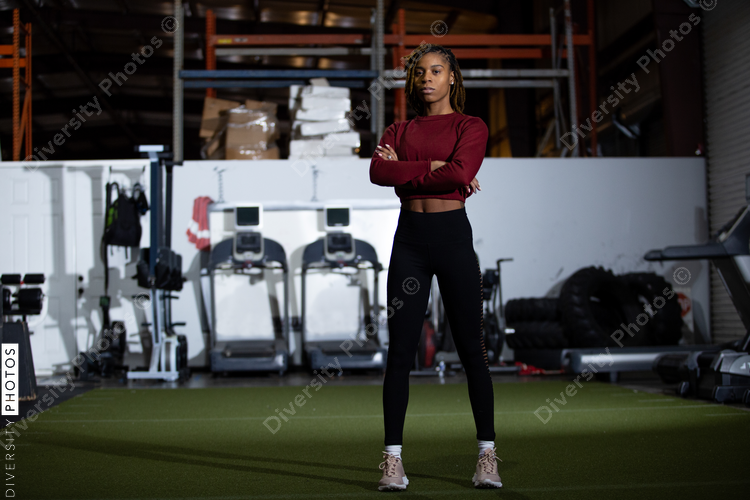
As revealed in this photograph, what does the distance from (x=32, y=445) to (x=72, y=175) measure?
14.4ft

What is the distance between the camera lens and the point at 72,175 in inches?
266

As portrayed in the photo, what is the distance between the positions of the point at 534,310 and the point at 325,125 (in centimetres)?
276

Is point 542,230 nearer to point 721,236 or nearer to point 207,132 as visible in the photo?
point 721,236

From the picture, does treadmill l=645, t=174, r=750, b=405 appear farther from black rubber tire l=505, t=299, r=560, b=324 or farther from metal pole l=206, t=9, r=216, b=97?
metal pole l=206, t=9, r=216, b=97

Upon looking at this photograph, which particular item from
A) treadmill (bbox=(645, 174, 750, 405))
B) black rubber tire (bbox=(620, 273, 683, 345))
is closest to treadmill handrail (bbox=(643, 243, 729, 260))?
treadmill (bbox=(645, 174, 750, 405))

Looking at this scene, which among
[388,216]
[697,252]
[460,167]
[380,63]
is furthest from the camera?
[380,63]

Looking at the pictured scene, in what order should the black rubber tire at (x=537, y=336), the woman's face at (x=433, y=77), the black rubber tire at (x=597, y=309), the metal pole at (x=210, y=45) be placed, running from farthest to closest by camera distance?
the metal pole at (x=210, y=45) → the black rubber tire at (x=537, y=336) → the black rubber tire at (x=597, y=309) → the woman's face at (x=433, y=77)

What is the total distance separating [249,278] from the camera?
22.0ft

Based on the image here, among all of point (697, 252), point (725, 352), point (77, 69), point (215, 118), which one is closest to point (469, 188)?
point (725, 352)

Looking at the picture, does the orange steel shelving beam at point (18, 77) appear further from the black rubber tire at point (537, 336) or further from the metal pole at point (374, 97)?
the black rubber tire at point (537, 336)

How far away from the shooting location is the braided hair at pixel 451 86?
220cm

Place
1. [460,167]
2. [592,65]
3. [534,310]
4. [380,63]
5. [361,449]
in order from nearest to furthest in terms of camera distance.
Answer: [460,167], [361,449], [534,310], [380,63], [592,65]

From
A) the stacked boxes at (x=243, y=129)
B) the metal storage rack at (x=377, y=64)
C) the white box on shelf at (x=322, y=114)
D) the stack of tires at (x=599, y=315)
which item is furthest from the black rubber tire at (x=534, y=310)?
the stacked boxes at (x=243, y=129)

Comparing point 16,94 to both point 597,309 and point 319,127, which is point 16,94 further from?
point 597,309
